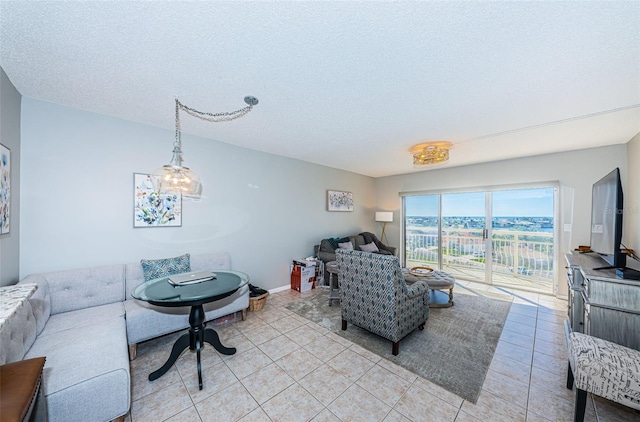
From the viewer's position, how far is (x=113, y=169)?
101 inches

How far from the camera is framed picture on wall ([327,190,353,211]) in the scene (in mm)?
5066

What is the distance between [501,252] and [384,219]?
248cm

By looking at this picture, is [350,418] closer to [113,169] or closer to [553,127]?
[113,169]

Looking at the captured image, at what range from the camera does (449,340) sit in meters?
2.53

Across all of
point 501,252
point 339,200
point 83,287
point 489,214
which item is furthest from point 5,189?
point 501,252

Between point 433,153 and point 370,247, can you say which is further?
point 370,247

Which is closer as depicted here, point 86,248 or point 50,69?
point 50,69

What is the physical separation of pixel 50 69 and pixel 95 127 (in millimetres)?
843

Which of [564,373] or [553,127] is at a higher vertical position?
[553,127]

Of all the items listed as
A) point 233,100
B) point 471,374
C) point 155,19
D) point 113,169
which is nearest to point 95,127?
point 113,169

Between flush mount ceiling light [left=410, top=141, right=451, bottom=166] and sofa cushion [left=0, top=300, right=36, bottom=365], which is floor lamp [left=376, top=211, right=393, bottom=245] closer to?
flush mount ceiling light [left=410, top=141, right=451, bottom=166]

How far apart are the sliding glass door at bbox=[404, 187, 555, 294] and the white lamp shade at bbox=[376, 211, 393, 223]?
682 mm

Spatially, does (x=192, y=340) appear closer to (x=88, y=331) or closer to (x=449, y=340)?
(x=88, y=331)

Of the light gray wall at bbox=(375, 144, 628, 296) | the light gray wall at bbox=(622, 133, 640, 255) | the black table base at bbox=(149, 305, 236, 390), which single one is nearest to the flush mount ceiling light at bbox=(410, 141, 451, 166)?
the light gray wall at bbox=(375, 144, 628, 296)
